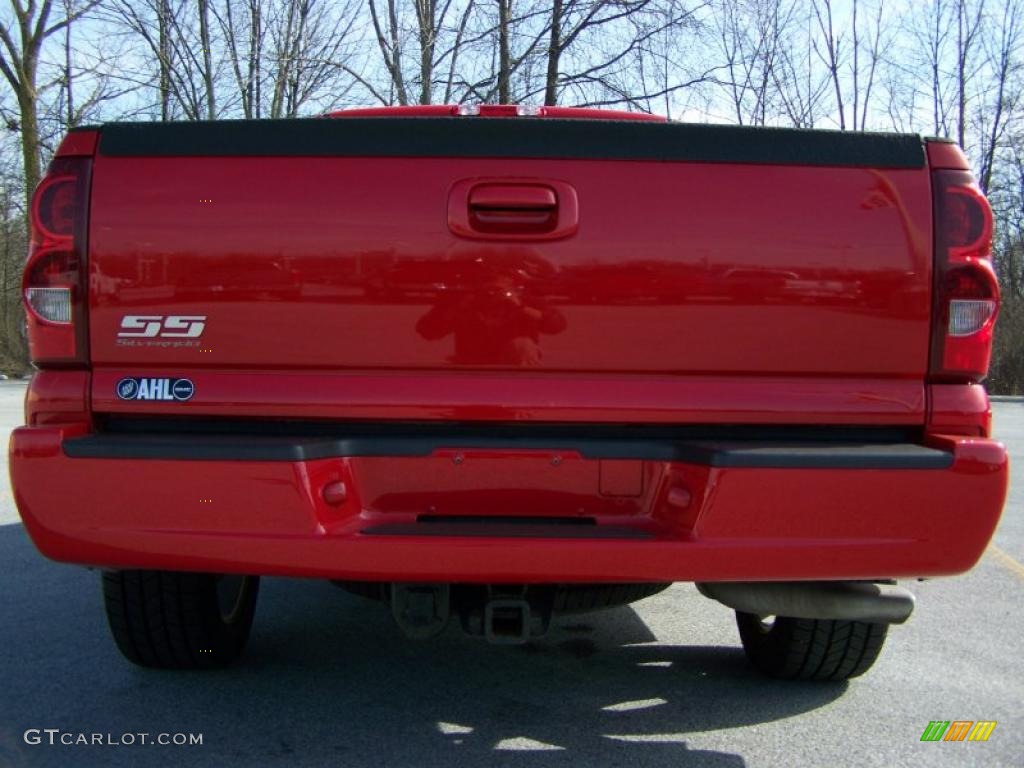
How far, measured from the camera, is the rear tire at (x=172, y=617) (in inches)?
130

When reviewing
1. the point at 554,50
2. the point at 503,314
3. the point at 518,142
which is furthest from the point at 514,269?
the point at 554,50

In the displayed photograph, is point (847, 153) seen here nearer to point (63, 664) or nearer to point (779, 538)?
point (779, 538)

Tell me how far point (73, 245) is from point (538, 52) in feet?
44.0

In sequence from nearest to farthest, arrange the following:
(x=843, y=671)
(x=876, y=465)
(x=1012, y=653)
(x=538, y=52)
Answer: (x=876, y=465) → (x=843, y=671) → (x=1012, y=653) → (x=538, y=52)

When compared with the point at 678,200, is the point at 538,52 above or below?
above

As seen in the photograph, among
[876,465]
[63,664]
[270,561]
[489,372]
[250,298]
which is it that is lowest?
[63,664]

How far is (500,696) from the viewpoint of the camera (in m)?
3.48

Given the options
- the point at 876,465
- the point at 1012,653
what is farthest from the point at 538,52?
the point at 876,465

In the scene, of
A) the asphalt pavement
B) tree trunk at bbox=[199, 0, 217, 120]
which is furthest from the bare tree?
the asphalt pavement

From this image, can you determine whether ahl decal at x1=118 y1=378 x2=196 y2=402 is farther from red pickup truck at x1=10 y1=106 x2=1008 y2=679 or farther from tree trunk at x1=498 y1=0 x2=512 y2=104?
tree trunk at x1=498 y1=0 x2=512 y2=104

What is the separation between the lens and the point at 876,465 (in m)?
2.47

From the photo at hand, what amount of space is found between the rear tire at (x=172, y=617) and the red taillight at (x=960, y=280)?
2.40 metres

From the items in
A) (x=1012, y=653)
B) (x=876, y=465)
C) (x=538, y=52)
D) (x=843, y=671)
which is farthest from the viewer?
(x=538, y=52)

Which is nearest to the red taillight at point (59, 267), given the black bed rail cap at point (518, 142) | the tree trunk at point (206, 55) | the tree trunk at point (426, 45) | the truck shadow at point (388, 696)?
the black bed rail cap at point (518, 142)
